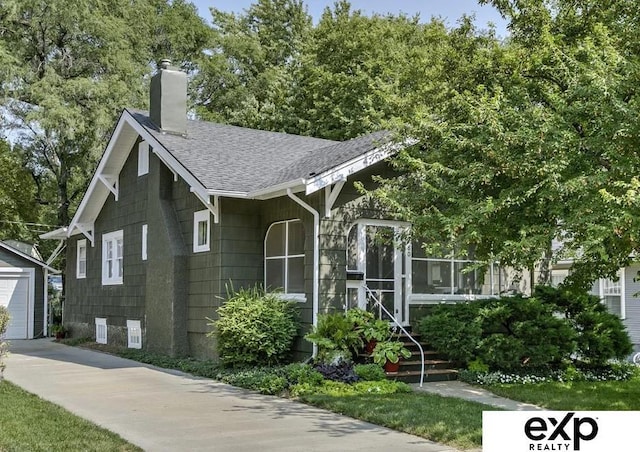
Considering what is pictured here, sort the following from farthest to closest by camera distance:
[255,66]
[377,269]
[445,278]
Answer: [255,66], [445,278], [377,269]

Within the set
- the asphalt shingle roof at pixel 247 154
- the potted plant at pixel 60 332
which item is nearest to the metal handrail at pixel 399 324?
the asphalt shingle roof at pixel 247 154

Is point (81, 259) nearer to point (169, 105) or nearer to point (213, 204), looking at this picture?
point (169, 105)

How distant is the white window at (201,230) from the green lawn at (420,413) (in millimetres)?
5566

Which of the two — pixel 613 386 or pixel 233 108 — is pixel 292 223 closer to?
pixel 613 386

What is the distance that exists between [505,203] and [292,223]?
20.7 feet

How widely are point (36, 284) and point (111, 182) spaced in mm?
6657

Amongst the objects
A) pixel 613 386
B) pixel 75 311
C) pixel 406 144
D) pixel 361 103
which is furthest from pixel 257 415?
pixel 361 103

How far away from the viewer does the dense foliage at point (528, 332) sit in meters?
12.7

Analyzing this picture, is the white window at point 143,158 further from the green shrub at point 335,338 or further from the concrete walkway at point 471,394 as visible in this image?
the concrete walkway at point 471,394

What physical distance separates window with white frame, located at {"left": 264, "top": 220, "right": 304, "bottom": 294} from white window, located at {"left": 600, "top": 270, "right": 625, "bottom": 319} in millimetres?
9131

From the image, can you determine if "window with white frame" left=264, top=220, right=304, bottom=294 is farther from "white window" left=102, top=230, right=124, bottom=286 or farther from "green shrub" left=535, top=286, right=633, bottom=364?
"white window" left=102, top=230, right=124, bottom=286

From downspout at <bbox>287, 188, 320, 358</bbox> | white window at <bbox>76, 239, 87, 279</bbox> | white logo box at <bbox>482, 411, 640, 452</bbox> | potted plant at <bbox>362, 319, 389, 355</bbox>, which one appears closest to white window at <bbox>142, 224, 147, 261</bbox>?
white window at <bbox>76, 239, 87, 279</bbox>

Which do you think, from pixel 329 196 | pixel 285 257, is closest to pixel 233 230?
pixel 285 257

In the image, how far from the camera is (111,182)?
65.2 ft
